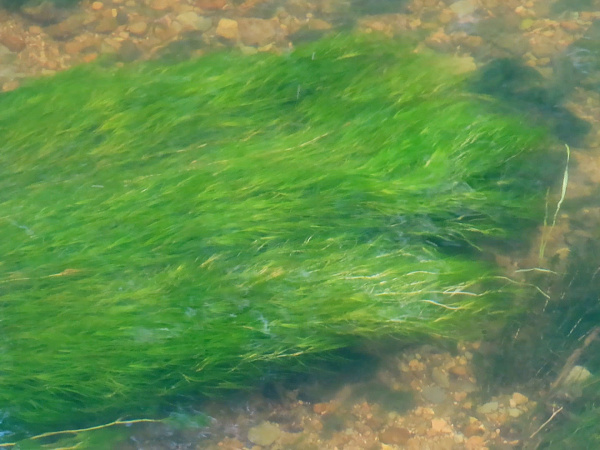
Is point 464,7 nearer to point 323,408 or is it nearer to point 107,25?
point 107,25

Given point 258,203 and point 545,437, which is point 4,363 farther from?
point 545,437

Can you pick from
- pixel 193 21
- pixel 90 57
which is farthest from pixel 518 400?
pixel 90 57

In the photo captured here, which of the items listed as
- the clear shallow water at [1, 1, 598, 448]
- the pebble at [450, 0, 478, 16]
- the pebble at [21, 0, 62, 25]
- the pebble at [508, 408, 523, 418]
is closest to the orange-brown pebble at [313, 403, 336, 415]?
the clear shallow water at [1, 1, 598, 448]

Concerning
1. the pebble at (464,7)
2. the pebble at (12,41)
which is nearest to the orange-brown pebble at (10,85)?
the pebble at (12,41)

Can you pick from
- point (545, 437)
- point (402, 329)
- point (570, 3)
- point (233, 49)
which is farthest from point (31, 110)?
point (570, 3)

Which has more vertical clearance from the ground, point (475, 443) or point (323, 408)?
point (323, 408)

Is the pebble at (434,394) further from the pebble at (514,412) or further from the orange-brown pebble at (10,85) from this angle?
the orange-brown pebble at (10,85)

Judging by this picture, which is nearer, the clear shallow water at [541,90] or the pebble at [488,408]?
Answer: the pebble at [488,408]
